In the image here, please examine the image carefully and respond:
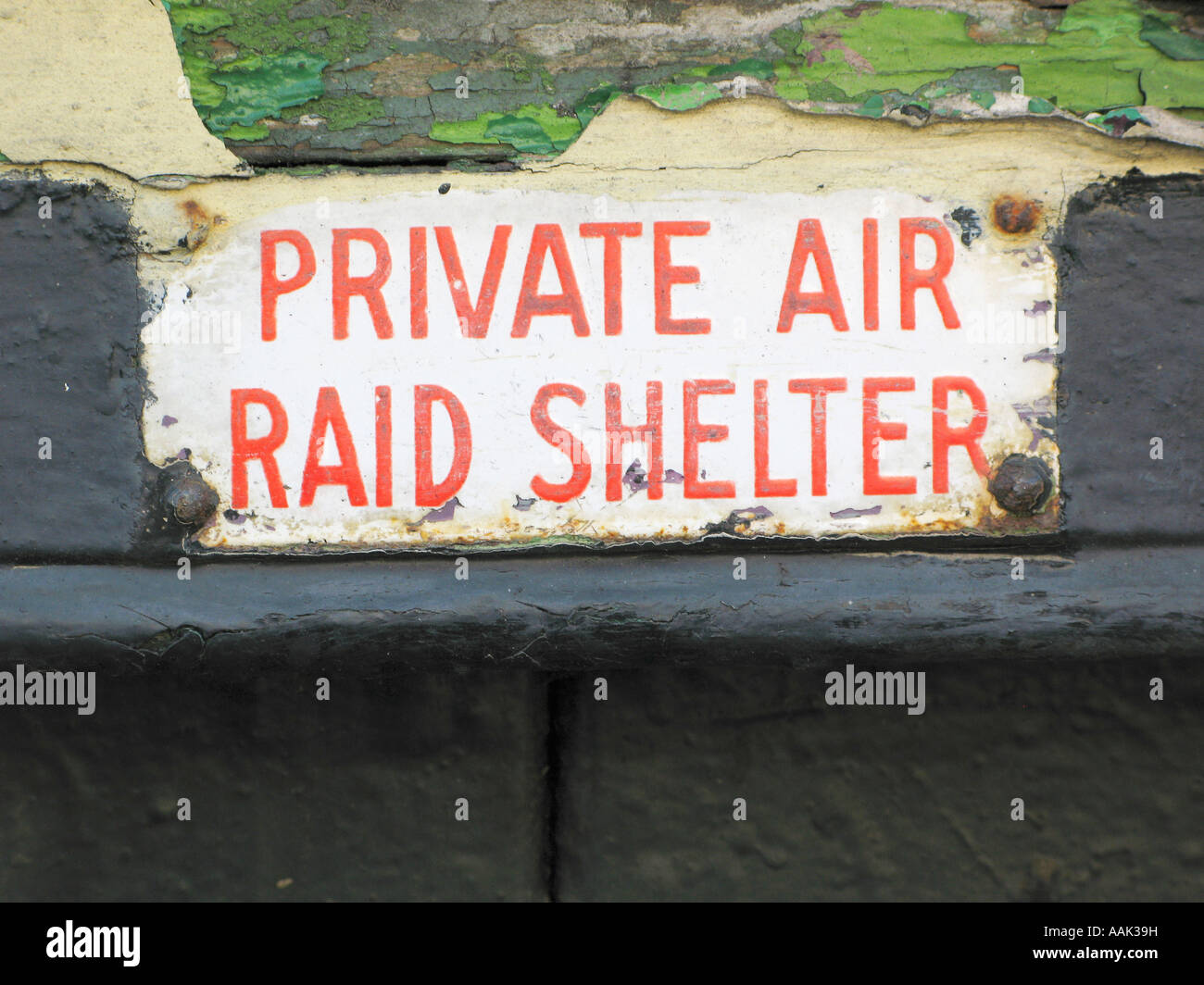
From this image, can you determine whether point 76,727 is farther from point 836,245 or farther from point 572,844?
point 836,245

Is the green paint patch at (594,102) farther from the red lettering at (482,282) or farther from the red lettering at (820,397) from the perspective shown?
the red lettering at (820,397)

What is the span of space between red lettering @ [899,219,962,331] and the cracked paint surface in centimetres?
16

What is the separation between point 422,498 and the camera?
1.34 meters

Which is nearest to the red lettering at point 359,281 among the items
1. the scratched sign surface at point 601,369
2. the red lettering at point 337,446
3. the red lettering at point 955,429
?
the scratched sign surface at point 601,369

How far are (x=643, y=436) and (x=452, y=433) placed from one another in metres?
0.29

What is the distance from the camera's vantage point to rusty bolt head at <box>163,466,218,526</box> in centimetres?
134

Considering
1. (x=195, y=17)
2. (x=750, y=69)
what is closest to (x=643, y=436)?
(x=750, y=69)

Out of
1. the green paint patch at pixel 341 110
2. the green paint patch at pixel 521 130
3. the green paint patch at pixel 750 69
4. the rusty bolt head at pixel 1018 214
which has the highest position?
the green paint patch at pixel 750 69

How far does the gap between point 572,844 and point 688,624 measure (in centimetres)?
52

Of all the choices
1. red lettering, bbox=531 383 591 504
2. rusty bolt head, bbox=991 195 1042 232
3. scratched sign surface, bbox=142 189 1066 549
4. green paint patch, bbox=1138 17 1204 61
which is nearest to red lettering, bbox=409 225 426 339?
scratched sign surface, bbox=142 189 1066 549

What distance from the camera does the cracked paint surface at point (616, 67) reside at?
1287 mm

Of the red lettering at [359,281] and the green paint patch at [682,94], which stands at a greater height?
the green paint patch at [682,94]

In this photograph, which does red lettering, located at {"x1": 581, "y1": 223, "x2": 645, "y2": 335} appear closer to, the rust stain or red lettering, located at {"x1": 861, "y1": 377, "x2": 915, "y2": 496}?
red lettering, located at {"x1": 861, "y1": 377, "x2": 915, "y2": 496}
